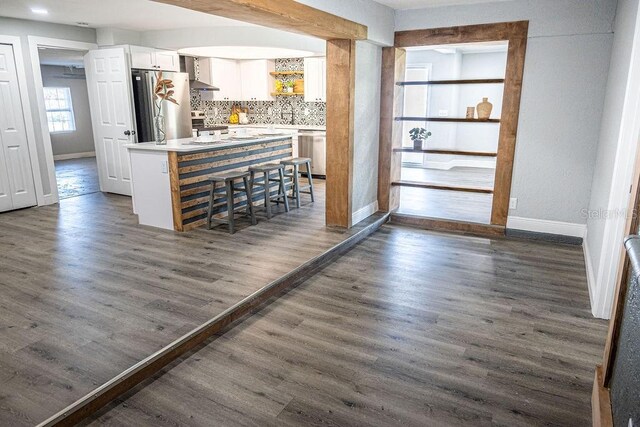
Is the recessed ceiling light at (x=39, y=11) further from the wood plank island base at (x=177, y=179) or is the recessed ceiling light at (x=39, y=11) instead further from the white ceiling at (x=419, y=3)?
the white ceiling at (x=419, y=3)

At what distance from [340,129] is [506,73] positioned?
5.89ft

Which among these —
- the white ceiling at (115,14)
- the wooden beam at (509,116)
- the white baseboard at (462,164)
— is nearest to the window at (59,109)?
the white ceiling at (115,14)

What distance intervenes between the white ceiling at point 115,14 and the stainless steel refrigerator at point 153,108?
2.36 feet

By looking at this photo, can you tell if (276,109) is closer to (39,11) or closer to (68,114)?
(39,11)

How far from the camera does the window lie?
10578 mm

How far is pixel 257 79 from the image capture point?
8656 mm

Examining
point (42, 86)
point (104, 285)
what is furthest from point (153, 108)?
point (104, 285)

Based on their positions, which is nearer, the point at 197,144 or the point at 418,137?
the point at 197,144

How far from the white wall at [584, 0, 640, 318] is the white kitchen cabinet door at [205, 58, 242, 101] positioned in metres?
6.61

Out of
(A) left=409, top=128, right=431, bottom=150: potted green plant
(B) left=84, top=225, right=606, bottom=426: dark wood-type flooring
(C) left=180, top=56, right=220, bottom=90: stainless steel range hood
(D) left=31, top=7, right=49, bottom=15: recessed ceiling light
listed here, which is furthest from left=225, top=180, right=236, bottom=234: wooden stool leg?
(C) left=180, top=56, right=220, bottom=90: stainless steel range hood

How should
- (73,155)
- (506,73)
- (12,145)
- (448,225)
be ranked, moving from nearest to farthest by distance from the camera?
(506,73) → (448,225) → (12,145) → (73,155)

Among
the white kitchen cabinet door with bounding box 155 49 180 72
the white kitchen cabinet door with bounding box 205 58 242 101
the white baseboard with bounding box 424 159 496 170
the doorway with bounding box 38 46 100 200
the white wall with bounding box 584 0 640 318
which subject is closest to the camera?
the white wall with bounding box 584 0 640 318

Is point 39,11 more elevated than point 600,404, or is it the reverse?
point 39,11

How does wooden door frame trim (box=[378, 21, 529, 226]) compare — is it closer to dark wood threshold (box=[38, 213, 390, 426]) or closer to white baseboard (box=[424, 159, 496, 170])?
dark wood threshold (box=[38, 213, 390, 426])
